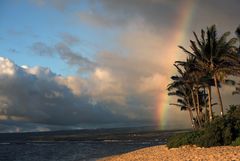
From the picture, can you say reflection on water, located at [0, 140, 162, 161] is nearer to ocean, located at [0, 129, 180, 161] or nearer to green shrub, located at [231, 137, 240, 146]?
ocean, located at [0, 129, 180, 161]

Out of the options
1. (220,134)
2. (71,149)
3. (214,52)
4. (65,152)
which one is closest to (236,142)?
(220,134)

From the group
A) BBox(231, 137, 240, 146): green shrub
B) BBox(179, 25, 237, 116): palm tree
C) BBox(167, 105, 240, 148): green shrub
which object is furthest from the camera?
BBox(179, 25, 237, 116): palm tree

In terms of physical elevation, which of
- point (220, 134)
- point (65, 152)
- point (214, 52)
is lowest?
point (65, 152)

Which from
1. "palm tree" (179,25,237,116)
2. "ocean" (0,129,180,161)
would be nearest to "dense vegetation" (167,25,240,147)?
"palm tree" (179,25,237,116)

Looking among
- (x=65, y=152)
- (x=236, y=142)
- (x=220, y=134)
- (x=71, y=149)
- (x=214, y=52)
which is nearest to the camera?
(x=236, y=142)

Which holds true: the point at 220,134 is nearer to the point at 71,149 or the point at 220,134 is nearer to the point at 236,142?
the point at 236,142

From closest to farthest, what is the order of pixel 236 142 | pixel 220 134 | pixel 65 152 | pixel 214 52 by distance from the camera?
pixel 236 142, pixel 220 134, pixel 214 52, pixel 65 152

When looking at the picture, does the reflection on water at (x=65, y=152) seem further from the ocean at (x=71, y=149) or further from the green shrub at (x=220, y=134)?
the green shrub at (x=220, y=134)

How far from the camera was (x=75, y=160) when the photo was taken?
43781 mm

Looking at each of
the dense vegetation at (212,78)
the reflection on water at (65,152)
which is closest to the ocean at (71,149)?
the reflection on water at (65,152)

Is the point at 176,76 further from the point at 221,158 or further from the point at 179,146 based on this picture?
the point at 221,158

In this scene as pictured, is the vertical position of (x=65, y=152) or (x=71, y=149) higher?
(x=71, y=149)

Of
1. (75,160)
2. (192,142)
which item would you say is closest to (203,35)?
(192,142)

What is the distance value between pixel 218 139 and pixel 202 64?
13385 millimetres
